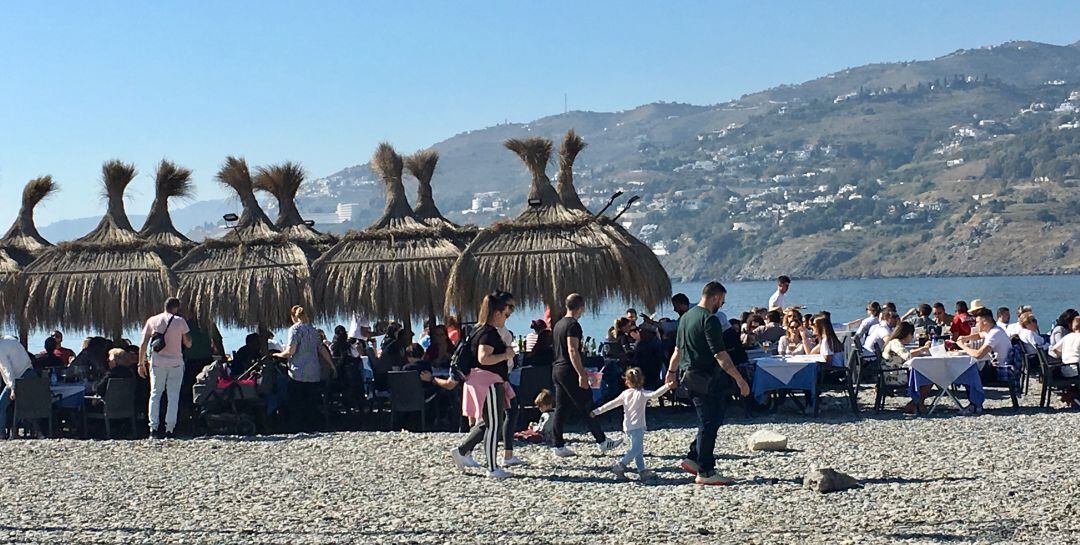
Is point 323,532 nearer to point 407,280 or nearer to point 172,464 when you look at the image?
point 172,464

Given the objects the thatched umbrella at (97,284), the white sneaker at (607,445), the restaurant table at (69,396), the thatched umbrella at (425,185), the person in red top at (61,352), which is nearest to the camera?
the white sneaker at (607,445)

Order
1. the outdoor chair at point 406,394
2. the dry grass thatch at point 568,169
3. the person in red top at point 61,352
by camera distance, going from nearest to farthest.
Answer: the outdoor chair at point 406,394, the dry grass thatch at point 568,169, the person in red top at point 61,352

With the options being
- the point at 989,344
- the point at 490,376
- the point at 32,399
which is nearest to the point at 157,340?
the point at 32,399

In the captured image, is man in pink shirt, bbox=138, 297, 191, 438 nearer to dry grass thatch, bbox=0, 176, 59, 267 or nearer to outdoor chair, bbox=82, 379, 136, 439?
outdoor chair, bbox=82, 379, 136, 439

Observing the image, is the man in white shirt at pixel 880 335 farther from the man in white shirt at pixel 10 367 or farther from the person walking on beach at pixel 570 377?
the man in white shirt at pixel 10 367

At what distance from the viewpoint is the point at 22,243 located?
1758cm

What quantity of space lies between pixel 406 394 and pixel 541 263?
2.31 meters

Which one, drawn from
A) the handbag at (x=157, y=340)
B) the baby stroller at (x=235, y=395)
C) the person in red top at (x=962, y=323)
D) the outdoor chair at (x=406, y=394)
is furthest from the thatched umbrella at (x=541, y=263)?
the person in red top at (x=962, y=323)

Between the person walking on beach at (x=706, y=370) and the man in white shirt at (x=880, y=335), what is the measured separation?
4.83 m

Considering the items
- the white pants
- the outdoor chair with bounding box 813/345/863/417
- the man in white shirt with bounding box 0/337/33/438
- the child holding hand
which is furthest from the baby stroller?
the outdoor chair with bounding box 813/345/863/417

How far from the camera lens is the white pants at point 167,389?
42.2 ft

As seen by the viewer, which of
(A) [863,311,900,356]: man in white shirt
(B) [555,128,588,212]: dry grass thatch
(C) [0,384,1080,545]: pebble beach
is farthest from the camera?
(B) [555,128,588,212]: dry grass thatch

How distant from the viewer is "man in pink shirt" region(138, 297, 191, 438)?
41.5 ft

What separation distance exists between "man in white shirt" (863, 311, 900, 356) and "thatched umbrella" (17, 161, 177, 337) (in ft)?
24.8
